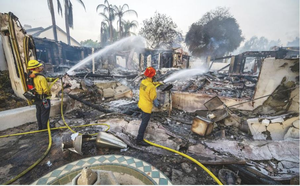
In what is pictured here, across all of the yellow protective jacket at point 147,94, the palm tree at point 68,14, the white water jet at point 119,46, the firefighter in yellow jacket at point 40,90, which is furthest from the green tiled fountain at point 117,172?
the palm tree at point 68,14

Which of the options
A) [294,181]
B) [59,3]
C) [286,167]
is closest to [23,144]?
[294,181]

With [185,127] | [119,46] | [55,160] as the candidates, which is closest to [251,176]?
[185,127]

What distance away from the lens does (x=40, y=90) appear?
3.56 meters

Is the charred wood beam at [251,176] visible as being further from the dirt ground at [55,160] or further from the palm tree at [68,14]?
the palm tree at [68,14]

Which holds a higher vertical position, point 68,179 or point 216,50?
point 216,50

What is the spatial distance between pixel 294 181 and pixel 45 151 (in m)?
4.93

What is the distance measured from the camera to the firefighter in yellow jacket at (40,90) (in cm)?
342

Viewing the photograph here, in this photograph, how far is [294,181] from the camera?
7.39ft

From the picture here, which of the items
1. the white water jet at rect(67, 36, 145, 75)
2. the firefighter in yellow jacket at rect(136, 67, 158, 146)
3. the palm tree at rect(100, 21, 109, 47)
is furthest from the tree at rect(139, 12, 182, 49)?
the firefighter in yellow jacket at rect(136, 67, 158, 146)

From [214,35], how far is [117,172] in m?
36.6

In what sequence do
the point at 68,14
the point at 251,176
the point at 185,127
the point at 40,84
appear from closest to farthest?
the point at 251,176 < the point at 40,84 < the point at 185,127 < the point at 68,14

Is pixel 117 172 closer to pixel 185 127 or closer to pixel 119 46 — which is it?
pixel 185 127

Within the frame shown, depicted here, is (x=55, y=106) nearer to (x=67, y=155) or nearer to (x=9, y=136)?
(x=9, y=136)

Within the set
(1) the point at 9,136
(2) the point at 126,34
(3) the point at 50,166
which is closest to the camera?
(3) the point at 50,166
